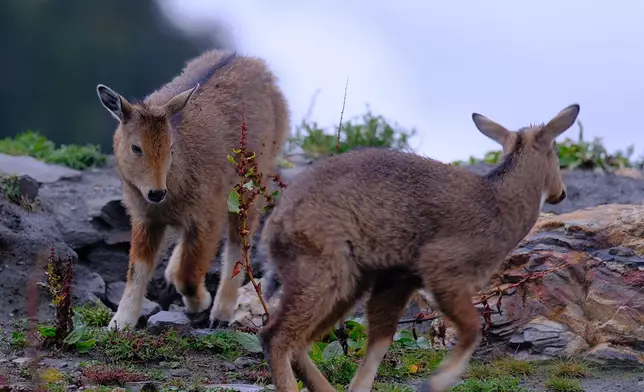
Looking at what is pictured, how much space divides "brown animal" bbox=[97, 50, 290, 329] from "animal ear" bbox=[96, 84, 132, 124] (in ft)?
0.04

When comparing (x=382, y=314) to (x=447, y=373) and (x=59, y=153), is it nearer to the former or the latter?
(x=447, y=373)

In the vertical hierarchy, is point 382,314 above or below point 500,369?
above

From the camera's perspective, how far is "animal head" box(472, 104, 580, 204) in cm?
811

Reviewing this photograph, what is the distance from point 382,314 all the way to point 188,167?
11.0ft

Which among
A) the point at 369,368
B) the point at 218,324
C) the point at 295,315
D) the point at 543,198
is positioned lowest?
the point at 369,368

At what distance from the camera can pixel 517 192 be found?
7.95 meters

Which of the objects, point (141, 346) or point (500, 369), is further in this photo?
point (141, 346)

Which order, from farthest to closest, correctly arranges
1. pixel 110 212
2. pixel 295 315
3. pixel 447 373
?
pixel 110 212, pixel 447 373, pixel 295 315

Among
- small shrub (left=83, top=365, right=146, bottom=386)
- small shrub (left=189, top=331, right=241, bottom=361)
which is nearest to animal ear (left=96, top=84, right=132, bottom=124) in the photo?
small shrub (left=189, top=331, right=241, bottom=361)

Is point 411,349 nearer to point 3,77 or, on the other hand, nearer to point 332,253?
point 332,253

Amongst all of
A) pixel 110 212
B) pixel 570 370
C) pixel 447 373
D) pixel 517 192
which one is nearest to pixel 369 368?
pixel 447 373

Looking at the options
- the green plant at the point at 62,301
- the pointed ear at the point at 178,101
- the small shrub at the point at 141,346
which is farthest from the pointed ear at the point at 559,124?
the green plant at the point at 62,301

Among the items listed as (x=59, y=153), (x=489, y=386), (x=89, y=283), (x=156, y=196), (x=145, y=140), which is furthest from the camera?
(x=59, y=153)

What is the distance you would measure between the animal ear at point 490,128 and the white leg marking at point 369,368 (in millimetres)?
1825
